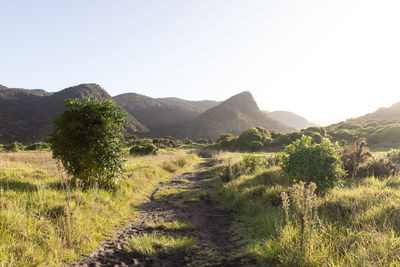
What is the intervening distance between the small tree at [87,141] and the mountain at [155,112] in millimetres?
101550

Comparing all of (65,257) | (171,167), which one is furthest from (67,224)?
(171,167)

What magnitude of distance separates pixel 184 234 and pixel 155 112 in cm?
13133

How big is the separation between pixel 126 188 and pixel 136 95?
154 m

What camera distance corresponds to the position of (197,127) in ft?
342

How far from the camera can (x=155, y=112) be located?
432ft

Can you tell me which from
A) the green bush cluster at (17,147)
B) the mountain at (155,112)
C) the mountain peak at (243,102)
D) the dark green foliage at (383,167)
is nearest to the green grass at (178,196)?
the dark green foliage at (383,167)

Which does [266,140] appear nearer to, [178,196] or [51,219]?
[178,196]

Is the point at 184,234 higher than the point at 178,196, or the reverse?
the point at 184,234

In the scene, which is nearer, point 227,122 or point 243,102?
point 227,122

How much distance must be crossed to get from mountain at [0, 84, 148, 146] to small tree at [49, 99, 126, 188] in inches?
3044

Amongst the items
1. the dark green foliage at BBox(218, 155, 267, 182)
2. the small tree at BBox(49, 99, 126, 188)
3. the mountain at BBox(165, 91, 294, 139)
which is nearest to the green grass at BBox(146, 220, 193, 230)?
the small tree at BBox(49, 99, 126, 188)

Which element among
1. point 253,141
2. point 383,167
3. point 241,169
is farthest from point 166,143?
point 383,167

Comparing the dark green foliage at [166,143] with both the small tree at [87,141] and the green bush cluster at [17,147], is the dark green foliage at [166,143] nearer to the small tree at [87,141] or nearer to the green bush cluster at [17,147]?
the green bush cluster at [17,147]

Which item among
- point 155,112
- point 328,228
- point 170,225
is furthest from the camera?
point 155,112
